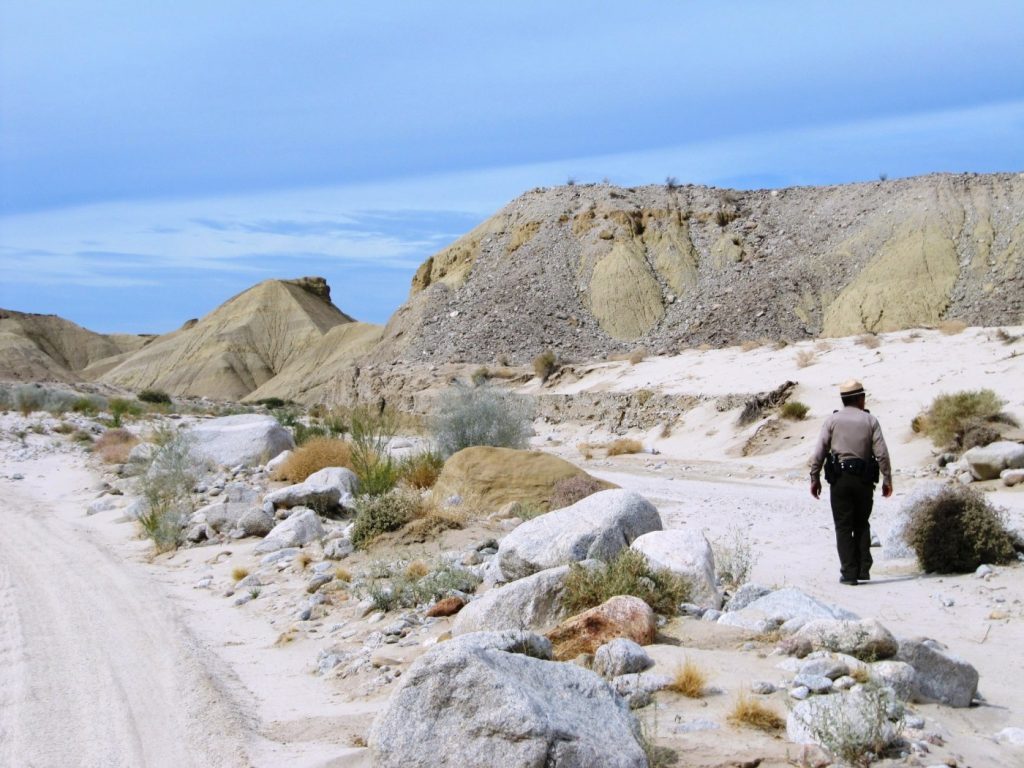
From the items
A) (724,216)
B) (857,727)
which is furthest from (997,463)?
(724,216)

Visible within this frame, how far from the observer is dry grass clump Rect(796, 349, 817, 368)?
30172 mm

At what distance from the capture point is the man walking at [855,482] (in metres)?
9.16

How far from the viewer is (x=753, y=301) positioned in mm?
55562

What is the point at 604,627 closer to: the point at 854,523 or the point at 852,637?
the point at 852,637

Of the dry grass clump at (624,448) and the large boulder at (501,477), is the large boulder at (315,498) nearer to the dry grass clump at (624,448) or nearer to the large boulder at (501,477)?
the large boulder at (501,477)

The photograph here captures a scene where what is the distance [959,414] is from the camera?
19000 mm

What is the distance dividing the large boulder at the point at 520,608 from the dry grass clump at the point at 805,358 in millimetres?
23894

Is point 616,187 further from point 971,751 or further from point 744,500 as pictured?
point 971,751

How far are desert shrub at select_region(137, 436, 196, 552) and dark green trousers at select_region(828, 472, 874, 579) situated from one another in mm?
8126

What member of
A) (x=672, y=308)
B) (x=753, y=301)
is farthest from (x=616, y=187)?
(x=753, y=301)

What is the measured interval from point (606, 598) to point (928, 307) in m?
48.9

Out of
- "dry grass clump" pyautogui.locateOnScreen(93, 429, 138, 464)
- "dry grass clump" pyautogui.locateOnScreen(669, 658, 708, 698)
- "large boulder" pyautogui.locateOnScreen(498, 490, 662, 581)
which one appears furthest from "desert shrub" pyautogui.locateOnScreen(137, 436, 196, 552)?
"dry grass clump" pyautogui.locateOnScreen(669, 658, 708, 698)

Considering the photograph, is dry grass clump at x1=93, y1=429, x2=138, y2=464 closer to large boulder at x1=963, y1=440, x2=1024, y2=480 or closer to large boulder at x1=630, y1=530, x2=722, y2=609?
large boulder at x1=963, y1=440, x2=1024, y2=480

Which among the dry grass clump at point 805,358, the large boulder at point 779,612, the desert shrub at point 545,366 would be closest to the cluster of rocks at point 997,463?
the large boulder at point 779,612
